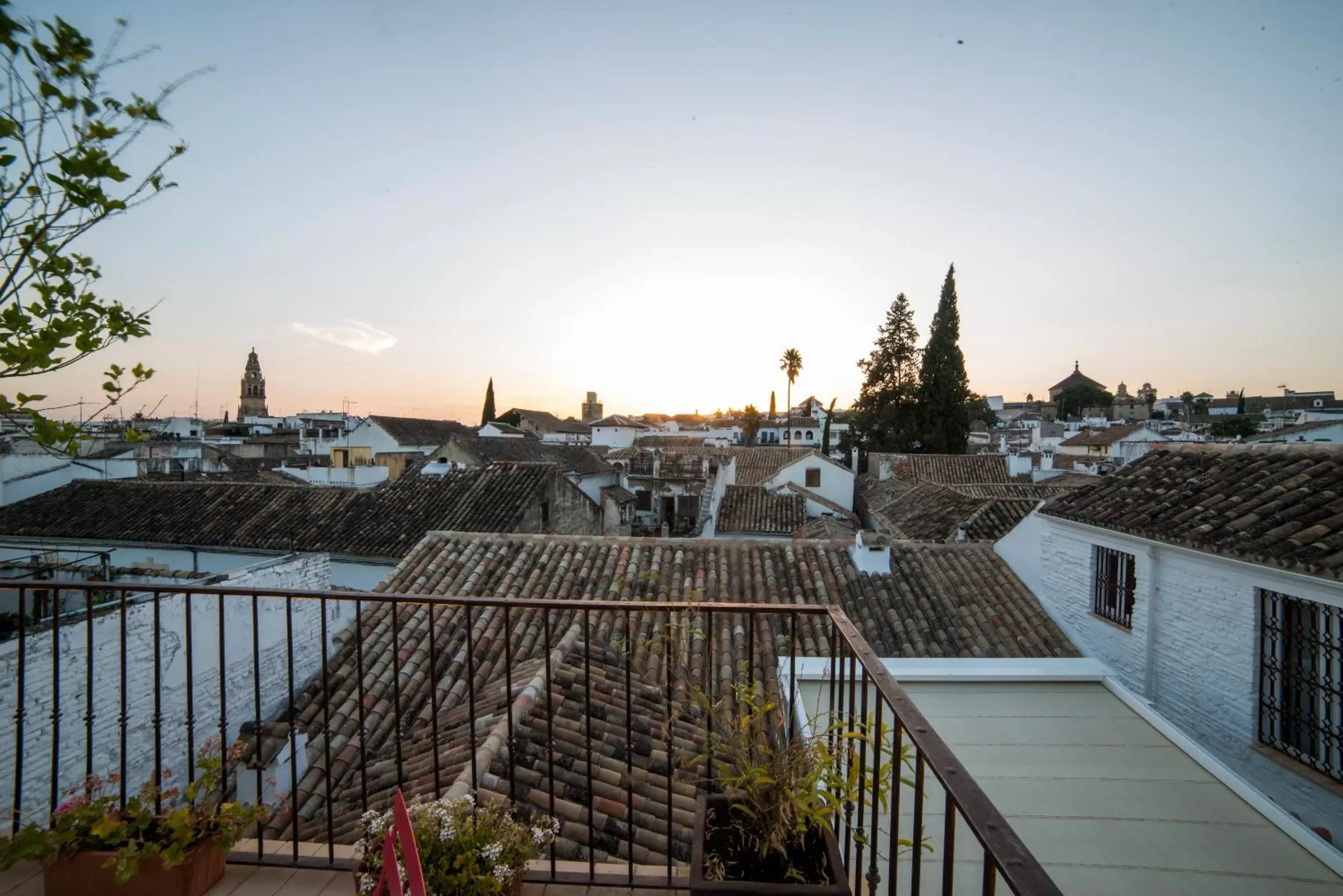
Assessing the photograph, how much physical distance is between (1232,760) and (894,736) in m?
6.24

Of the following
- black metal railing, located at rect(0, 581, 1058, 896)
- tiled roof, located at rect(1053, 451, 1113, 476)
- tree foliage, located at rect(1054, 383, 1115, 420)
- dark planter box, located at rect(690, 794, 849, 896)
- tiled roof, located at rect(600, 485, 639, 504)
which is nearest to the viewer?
dark planter box, located at rect(690, 794, 849, 896)

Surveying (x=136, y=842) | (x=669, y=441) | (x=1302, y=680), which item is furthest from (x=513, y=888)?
(x=669, y=441)

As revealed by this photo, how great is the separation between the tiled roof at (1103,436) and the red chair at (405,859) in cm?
4819

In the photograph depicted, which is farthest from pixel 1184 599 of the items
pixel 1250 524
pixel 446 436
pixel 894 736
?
pixel 446 436

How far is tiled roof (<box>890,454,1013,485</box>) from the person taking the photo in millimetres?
27062

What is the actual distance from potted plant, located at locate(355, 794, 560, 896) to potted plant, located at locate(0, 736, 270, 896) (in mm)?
633

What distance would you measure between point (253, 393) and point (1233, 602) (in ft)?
255

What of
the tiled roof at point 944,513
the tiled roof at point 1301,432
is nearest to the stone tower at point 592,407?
the tiled roof at point 944,513

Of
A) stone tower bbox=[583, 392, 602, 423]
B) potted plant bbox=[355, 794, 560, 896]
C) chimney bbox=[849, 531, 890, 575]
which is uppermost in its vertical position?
stone tower bbox=[583, 392, 602, 423]

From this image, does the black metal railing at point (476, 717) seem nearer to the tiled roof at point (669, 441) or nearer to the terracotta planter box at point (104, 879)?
the terracotta planter box at point (104, 879)

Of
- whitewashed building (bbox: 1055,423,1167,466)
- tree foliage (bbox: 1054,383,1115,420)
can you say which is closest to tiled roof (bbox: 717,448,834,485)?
whitewashed building (bbox: 1055,423,1167,466)

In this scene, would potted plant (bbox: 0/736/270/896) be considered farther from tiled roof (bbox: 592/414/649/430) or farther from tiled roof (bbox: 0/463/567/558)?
tiled roof (bbox: 592/414/649/430)

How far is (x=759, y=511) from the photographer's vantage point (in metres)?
20.4

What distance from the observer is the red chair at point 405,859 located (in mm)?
1474
